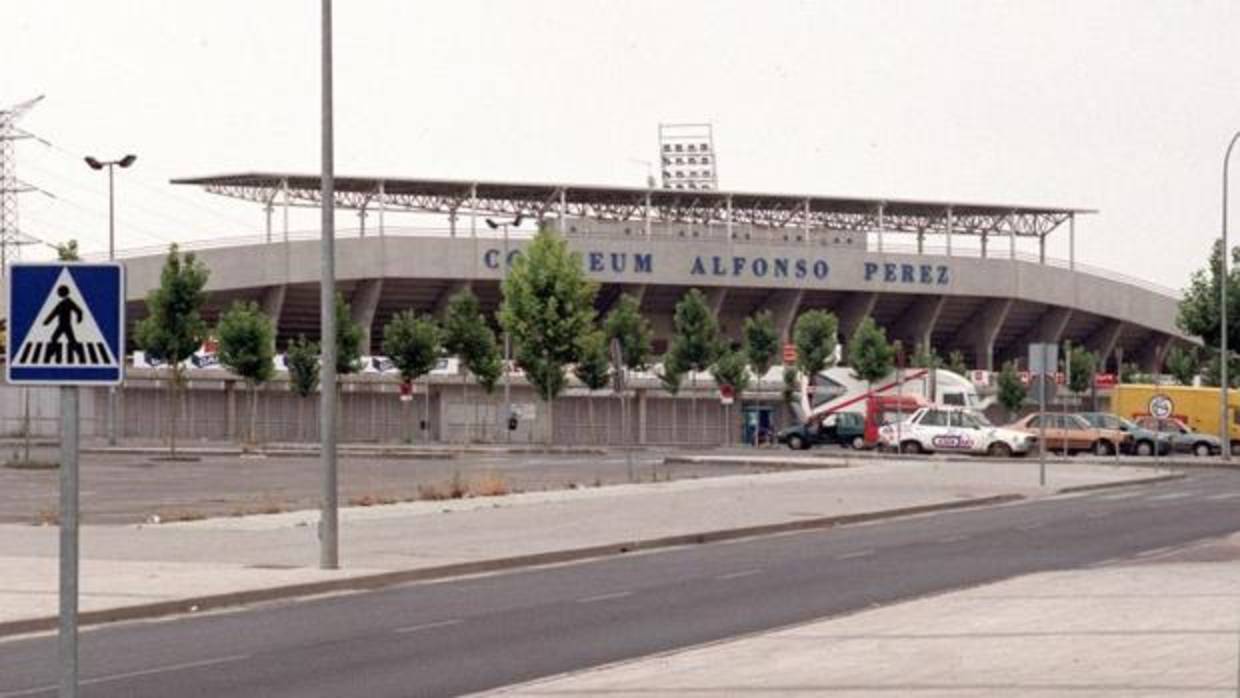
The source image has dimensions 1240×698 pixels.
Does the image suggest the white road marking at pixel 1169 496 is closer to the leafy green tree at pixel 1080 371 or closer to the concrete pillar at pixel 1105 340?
the leafy green tree at pixel 1080 371

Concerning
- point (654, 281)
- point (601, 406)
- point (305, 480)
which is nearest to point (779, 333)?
point (654, 281)

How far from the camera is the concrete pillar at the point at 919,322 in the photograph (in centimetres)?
10875

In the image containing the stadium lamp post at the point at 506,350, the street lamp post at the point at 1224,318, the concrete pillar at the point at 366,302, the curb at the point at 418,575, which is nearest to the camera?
the curb at the point at 418,575

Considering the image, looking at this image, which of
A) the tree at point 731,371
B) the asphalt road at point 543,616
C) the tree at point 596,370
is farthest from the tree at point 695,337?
the asphalt road at point 543,616

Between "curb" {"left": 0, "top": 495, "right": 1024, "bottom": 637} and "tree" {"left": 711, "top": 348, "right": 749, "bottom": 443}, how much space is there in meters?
56.4

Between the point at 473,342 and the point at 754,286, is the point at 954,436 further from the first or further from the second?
the point at 754,286

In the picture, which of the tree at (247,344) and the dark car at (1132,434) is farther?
the tree at (247,344)

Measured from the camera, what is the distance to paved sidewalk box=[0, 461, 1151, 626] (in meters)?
21.7

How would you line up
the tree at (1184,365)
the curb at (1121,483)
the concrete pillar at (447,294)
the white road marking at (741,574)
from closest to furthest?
the white road marking at (741,574) < the curb at (1121,483) < the concrete pillar at (447,294) < the tree at (1184,365)

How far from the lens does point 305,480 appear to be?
148 feet

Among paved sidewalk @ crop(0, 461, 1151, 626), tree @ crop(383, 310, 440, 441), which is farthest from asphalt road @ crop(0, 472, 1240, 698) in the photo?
tree @ crop(383, 310, 440, 441)

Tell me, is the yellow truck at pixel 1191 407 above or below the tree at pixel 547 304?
below

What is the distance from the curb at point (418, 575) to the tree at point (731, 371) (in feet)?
185

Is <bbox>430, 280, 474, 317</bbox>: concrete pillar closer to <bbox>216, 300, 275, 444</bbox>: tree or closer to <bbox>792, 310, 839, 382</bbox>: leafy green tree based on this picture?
<bbox>792, 310, 839, 382</bbox>: leafy green tree
